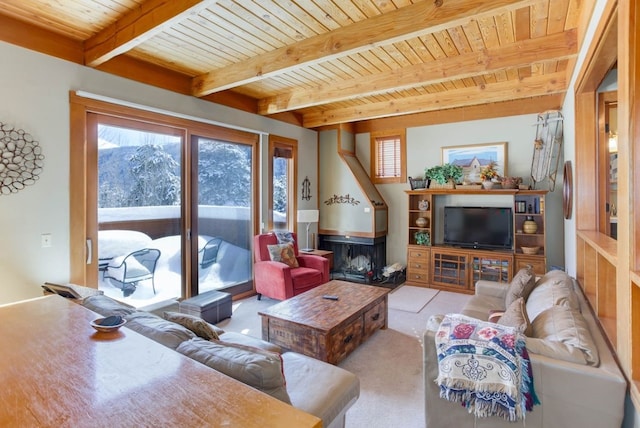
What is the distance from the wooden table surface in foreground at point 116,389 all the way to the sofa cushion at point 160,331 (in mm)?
179

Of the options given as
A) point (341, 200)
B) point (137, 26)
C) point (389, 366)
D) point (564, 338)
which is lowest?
point (389, 366)

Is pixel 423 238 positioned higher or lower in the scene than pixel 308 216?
lower

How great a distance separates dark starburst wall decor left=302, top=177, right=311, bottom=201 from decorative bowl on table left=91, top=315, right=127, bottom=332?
459 centimetres

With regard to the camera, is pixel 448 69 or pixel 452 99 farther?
pixel 452 99

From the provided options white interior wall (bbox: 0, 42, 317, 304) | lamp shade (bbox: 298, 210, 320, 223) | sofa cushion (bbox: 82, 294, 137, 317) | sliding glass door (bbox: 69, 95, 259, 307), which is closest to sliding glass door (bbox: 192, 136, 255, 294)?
sliding glass door (bbox: 69, 95, 259, 307)

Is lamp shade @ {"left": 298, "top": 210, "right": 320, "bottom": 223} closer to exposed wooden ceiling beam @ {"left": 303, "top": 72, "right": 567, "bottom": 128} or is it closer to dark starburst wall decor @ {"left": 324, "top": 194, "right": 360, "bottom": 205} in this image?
dark starburst wall decor @ {"left": 324, "top": 194, "right": 360, "bottom": 205}

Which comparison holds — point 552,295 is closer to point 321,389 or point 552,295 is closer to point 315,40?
point 321,389

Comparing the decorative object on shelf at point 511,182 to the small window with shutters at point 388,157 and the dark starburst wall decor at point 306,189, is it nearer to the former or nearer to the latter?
the small window with shutters at point 388,157

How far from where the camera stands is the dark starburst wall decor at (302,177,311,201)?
234 inches

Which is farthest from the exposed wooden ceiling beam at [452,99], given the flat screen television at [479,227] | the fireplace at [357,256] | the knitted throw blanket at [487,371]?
the knitted throw blanket at [487,371]

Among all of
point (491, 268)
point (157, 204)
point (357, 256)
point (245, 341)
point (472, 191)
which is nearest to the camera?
point (245, 341)

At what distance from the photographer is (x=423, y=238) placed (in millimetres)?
5484

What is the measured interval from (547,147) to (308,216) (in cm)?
366

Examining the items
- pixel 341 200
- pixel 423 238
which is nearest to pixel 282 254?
pixel 341 200
